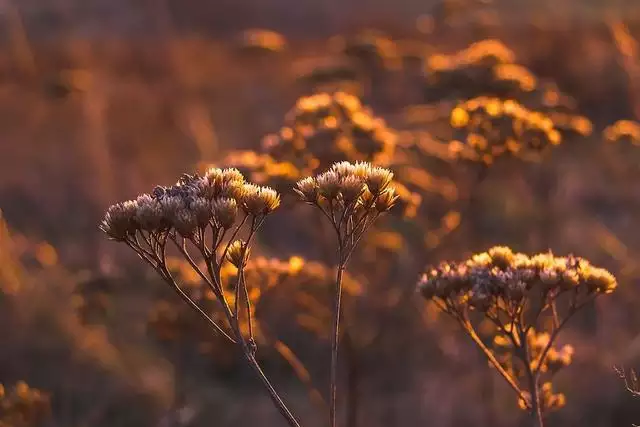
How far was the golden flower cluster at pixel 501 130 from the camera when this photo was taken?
575 centimetres

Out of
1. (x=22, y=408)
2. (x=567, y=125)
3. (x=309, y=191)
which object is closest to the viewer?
(x=309, y=191)

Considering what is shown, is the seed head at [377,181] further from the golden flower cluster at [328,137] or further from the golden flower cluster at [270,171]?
the golden flower cluster at [328,137]

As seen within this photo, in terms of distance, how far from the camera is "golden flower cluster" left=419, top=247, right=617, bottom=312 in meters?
3.69

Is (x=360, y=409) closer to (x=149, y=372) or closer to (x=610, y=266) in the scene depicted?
(x=149, y=372)

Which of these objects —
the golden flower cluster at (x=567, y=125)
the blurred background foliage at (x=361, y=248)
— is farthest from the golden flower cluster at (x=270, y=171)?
the golden flower cluster at (x=567, y=125)

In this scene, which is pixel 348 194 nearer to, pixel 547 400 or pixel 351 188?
pixel 351 188

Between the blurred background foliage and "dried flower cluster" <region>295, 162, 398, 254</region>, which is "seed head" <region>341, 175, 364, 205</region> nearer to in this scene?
"dried flower cluster" <region>295, 162, 398, 254</region>

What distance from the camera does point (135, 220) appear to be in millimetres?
3230

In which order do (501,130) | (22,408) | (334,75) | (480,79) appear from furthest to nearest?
(334,75) → (480,79) → (501,130) → (22,408)

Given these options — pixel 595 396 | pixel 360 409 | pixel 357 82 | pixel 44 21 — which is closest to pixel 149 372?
pixel 360 409

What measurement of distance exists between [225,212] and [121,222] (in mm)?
425

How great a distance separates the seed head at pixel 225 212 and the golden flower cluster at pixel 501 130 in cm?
306

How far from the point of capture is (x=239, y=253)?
342 cm

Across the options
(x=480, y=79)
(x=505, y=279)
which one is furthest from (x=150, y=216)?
(x=480, y=79)
